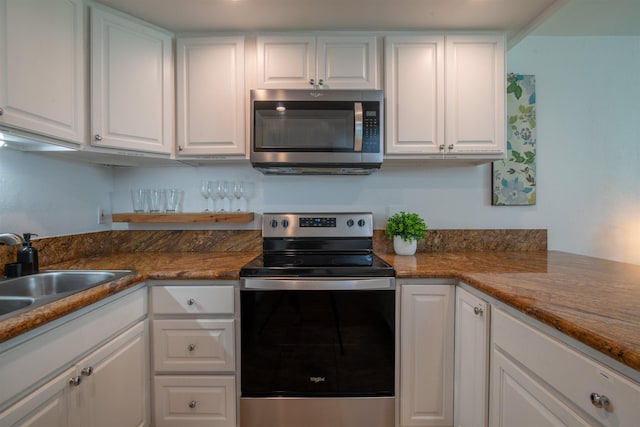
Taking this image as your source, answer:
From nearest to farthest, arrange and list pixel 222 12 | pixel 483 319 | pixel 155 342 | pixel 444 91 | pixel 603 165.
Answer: pixel 483 319 → pixel 155 342 → pixel 222 12 → pixel 444 91 → pixel 603 165

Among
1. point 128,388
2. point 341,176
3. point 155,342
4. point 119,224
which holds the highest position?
point 341,176

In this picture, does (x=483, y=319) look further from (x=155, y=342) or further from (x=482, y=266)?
(x=155, y=342)

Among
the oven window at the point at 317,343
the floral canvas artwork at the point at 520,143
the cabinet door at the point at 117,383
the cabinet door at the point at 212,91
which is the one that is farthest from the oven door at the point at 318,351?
the floral canvas artwork at the point at 520,143

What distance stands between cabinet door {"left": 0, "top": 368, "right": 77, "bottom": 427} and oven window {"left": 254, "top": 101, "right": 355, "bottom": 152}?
1258 mm

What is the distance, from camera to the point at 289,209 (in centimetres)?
209

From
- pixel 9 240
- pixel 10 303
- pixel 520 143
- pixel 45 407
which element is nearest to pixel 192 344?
pixel 45 407

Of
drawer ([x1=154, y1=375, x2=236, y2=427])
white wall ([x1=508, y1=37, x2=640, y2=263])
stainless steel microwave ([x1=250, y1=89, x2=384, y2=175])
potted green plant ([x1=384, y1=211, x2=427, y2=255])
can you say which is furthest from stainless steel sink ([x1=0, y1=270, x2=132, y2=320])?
white wall ([x1=508, y1=37, x2=640, y2=263])

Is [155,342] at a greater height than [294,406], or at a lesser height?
greater

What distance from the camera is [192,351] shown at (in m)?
1.45

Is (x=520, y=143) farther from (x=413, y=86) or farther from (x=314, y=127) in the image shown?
(x=314, y=127)

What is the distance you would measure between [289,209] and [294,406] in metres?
1.16

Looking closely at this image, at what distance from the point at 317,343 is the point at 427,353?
21.2 inches

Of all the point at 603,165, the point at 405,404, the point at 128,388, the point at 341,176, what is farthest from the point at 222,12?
the point at 603,165

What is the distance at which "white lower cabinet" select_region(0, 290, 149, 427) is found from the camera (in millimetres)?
840
